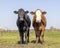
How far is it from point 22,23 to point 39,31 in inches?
67.5

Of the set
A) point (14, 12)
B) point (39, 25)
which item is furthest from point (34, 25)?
point (14, 12)

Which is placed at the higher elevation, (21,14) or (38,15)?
(21,14)

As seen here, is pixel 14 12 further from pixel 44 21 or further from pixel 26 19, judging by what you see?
pixel 44 21

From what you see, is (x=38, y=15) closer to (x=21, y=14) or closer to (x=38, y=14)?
(x=38, y=14)

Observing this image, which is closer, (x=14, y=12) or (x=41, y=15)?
(x=41, y=15)

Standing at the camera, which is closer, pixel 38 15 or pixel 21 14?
pixel 38 15

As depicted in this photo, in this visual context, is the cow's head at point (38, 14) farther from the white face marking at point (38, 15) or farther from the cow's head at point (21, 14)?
the cow's head at point (21, 14)

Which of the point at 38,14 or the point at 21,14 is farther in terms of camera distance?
the point at 21,14

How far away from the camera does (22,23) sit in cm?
2256

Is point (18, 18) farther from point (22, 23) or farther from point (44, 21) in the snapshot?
point (44, 21)

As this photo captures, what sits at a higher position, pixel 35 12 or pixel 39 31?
pixel 35 12

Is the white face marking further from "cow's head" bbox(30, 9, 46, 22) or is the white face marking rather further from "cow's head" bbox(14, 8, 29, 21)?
"cow's head" bbox(14, 8, 29, 21)

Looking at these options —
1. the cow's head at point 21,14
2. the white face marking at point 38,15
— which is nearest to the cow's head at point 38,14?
the white face marking at point 38,15

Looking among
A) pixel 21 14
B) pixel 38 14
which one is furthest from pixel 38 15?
pixel 21 14
